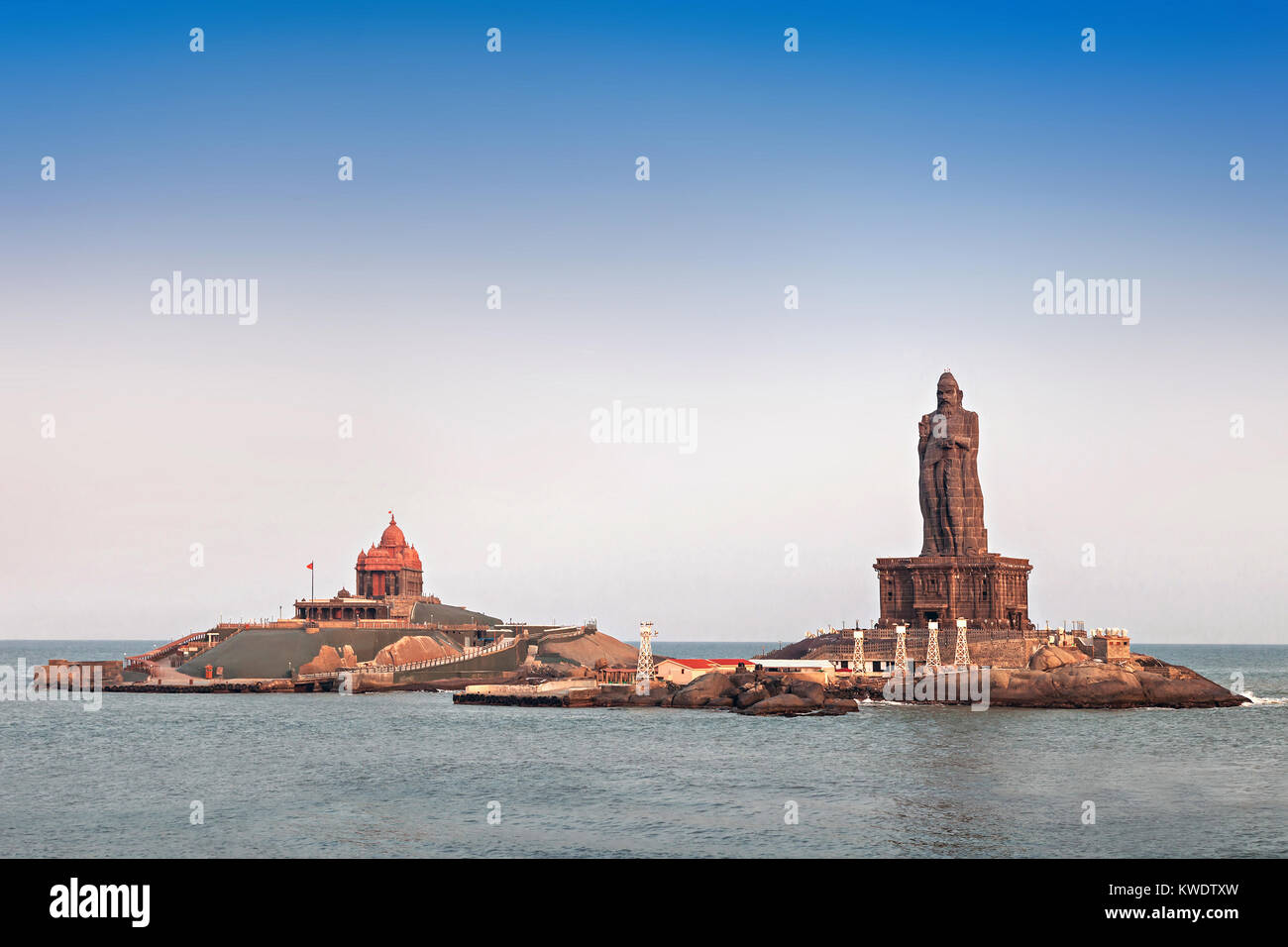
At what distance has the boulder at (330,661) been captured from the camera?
511ft

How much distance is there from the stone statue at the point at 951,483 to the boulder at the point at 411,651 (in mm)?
63847

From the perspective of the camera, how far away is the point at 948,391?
5827 inches

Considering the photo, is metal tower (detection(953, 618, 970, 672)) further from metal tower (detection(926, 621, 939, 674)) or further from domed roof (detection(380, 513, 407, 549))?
domed roof (detection(380, 513, 407, 549))

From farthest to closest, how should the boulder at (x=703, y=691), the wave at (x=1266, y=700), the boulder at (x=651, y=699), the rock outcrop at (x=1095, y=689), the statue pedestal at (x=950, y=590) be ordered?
the statue pedestal at (x=950, y=590) → the wave at (x=1266, y=700) → the boulder at (x=651, y=699) → the boulder at (x=703, y=691) → the rock outcrop at (x=1095, y=689)

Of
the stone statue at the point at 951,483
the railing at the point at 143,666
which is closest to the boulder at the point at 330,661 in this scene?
the railing at the point at 143,666

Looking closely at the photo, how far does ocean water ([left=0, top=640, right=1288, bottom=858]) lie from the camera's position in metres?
47.8

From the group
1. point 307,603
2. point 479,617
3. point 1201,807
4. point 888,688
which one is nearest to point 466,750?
point 1201,807

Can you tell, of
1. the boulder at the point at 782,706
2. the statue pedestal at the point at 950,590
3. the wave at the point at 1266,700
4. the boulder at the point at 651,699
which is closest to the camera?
the boulder at the point at 782,706

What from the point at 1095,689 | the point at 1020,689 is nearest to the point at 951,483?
the point at 1020,689

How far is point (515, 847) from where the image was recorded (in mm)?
46062

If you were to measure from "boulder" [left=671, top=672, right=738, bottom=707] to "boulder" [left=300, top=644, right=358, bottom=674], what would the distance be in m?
54.2

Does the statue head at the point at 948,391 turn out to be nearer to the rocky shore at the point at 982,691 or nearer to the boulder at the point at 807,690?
the rocky shore at the point at 982,691

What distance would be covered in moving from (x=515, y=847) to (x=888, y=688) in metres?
82.2
